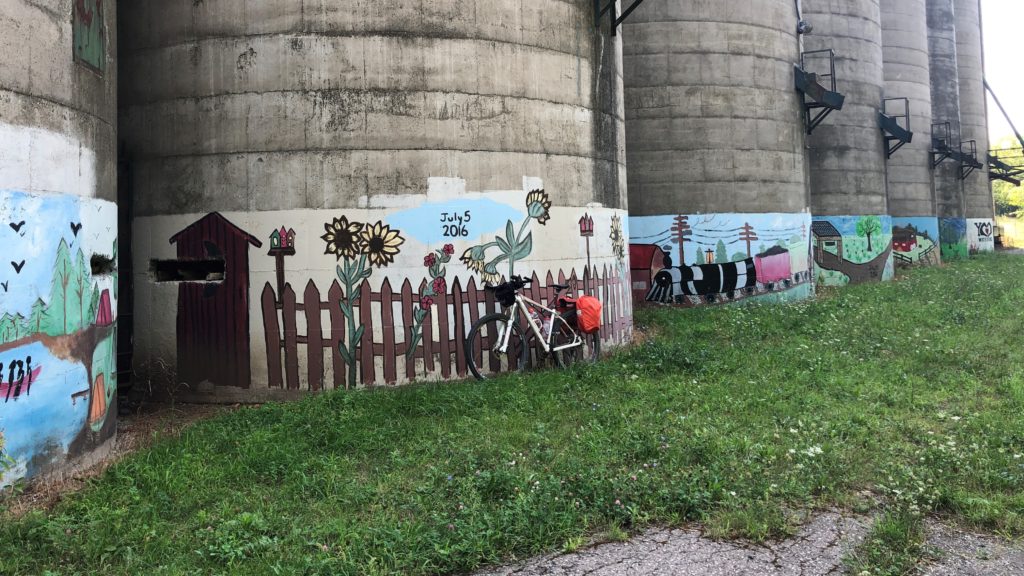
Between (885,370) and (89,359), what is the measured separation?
939cm

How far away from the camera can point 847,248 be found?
25.0 meters

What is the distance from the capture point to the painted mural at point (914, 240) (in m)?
30.9

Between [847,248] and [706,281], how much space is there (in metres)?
9.46

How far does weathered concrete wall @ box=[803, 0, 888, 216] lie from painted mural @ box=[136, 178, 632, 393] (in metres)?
18.5

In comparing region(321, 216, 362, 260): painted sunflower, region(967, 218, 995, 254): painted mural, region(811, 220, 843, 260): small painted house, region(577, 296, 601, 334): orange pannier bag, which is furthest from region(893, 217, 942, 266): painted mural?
region(321, 216, 362, 260): painted sunflower

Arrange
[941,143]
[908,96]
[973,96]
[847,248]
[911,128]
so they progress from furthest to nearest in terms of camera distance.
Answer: [973,96], [941,143], [908,96], [911,128], [847,248]

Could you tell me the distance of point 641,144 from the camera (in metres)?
18.0

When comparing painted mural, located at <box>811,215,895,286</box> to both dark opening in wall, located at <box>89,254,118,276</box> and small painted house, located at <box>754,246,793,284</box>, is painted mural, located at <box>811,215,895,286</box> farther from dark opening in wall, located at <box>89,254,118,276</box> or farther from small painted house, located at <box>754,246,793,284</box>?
dark opening in wall, located at <box>89,254,118,276</box>

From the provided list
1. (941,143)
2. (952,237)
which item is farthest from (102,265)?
(952,237)

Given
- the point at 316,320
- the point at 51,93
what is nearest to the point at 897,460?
the point at 316,320

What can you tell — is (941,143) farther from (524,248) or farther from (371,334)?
(371,334)

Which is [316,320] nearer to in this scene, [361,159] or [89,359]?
[361,159]

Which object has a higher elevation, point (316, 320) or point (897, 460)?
point (316, 320)

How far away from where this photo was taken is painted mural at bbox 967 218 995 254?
39.7 metres
